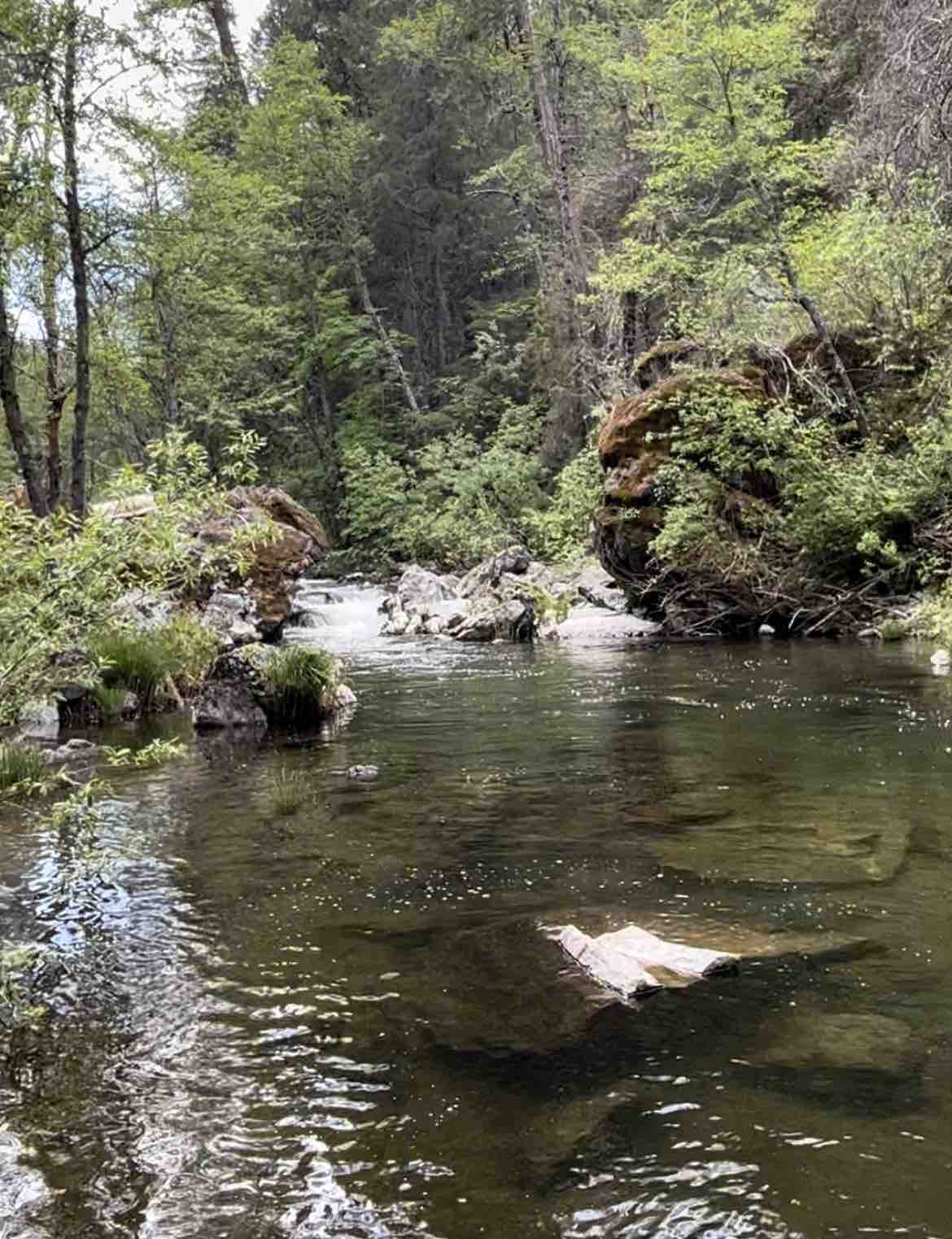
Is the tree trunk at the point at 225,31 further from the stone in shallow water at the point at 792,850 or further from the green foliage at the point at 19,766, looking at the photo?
the stone in shallow water at the point at 792,850

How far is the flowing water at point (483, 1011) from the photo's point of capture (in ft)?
9.16

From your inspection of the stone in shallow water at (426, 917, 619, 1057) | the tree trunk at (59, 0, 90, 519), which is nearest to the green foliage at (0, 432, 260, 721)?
the stone in shallow water at (426, 917, 619, 1057)

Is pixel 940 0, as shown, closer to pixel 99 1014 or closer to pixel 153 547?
pixel 153 547

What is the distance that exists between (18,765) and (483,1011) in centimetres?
537

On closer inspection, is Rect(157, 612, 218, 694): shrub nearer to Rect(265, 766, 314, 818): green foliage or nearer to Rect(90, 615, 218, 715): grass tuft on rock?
Rect(90, 615, 218, 715): grass tuft on rock

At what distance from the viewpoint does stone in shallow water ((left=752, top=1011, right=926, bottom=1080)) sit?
336cm

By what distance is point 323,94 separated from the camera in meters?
34.8

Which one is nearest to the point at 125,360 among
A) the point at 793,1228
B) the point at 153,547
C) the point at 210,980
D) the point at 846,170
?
the point at 846,170

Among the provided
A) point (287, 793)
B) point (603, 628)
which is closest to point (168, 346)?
point (603, 628)

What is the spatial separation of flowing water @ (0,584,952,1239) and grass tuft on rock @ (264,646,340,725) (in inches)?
109

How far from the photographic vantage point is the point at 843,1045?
3.50 meters

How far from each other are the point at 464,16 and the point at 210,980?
35.0 metres

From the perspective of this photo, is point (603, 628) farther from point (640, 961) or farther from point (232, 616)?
point (640, 961)

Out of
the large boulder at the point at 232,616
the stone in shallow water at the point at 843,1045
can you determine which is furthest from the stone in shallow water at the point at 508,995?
the large boulder at the point at 232,616
